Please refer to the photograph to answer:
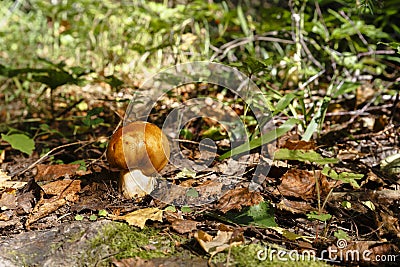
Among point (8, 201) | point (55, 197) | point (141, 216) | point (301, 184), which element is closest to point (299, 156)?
point (301, 184)

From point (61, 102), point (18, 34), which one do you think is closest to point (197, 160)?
point (61, 102)

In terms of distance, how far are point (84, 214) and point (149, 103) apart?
1.53 m

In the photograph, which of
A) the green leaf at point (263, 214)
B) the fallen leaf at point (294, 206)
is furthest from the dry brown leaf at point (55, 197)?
the fallen leaf at point (294, 206)

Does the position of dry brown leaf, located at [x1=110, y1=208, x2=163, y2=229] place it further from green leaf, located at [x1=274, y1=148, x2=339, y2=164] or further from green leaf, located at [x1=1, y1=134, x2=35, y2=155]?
green leaf, located at [x1=1, y1=134, x2=35, y2=155]

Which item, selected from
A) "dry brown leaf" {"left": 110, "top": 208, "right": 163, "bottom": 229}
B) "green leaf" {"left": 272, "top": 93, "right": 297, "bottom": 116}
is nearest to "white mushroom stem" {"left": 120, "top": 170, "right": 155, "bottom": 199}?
"dry brown leaf" {"left": 110, "top": 208, "right": 163, "bottom": 229}

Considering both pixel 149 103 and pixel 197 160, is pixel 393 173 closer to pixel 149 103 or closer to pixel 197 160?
pixel 197 160

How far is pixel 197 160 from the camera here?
8.13 ft

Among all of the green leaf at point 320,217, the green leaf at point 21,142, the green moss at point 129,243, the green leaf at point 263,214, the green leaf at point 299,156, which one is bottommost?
the green leaf at point 21,142

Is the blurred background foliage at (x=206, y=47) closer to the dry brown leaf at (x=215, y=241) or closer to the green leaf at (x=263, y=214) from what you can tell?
the green leaf at (x=263, y=214)

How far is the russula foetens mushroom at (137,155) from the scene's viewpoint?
1.97m

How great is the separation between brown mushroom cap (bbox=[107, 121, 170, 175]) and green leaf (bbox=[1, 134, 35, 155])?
90cm

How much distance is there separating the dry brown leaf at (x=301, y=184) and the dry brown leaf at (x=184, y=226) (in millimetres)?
571

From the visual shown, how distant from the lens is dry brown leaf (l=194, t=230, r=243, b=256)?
158 cm

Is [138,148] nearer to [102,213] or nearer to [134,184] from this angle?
[134,184]
